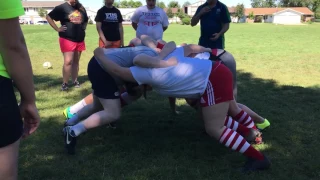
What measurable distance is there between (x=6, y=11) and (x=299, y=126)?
423 cm

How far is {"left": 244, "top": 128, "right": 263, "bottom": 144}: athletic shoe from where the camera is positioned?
407 centimetres

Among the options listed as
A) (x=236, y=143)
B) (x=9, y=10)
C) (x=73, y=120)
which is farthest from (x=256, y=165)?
(x=9, y=10)

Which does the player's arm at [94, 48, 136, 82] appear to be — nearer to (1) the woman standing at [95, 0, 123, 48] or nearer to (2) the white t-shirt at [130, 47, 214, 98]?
(2) the white t-shirt at [130, 47, 214, 98]

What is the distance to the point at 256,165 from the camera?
341 cm

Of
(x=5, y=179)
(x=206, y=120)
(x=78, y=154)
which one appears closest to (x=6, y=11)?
(x=5, y=179)

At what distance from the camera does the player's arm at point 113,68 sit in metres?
3.33

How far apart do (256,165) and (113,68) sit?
1702 mm

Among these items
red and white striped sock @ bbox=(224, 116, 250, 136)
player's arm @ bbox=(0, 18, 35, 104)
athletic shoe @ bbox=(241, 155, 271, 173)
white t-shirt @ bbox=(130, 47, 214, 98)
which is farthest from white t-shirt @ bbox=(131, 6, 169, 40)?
player's arm @ bbox=(0, 18, 35, 104)

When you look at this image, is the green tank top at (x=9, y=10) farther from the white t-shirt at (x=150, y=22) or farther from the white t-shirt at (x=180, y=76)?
the white t-shirt at (x=150, y=22)

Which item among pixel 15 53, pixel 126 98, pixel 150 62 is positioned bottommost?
pixel 126 98

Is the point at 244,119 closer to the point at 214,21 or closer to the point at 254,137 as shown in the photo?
the point at 254,137

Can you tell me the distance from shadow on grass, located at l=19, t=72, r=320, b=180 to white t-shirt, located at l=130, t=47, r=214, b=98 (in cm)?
83

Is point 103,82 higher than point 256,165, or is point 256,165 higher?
point 103,82

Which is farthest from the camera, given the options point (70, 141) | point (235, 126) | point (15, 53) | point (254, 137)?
point (254, 137)
